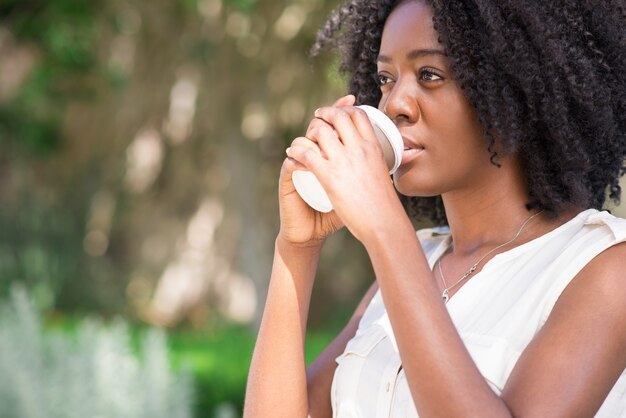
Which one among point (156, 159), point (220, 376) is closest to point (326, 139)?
point (220, 376)

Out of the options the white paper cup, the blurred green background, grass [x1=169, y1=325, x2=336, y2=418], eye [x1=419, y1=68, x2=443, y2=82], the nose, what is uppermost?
the blurred green background

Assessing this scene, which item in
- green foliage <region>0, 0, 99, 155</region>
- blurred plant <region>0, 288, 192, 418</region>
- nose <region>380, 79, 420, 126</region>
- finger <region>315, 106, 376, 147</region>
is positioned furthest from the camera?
green foliage <region>0, 0, 99, 155</region>

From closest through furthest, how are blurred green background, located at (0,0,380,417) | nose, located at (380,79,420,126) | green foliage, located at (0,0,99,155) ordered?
nose, located at (380,79,420,126), green foliage, located at (0,0,99,155), blurred green background, located at (0,0,380,417)

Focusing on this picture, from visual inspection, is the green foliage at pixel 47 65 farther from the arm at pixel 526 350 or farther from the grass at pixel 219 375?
the arm at pixel 526 350

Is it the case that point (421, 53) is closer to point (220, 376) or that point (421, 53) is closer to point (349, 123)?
point (349, 123)

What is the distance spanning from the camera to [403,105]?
1.93m

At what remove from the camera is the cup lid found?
1771mm

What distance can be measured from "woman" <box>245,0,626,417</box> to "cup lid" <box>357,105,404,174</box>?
54mm

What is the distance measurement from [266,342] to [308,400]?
171 millimetres

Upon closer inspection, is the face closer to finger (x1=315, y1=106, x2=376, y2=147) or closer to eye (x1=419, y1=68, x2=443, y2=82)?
eye (x1=419, y1=68, x2=443, y2=82)

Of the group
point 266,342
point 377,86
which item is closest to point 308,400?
point 266,342

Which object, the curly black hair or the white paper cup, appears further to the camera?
the curly black hair

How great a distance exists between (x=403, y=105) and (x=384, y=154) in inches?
7.5

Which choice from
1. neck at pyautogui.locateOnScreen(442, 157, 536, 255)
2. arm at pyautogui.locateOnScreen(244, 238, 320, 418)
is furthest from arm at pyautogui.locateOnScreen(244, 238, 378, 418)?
neck at pyautogui.locateOnScreen(442, 157, 536, 255)
